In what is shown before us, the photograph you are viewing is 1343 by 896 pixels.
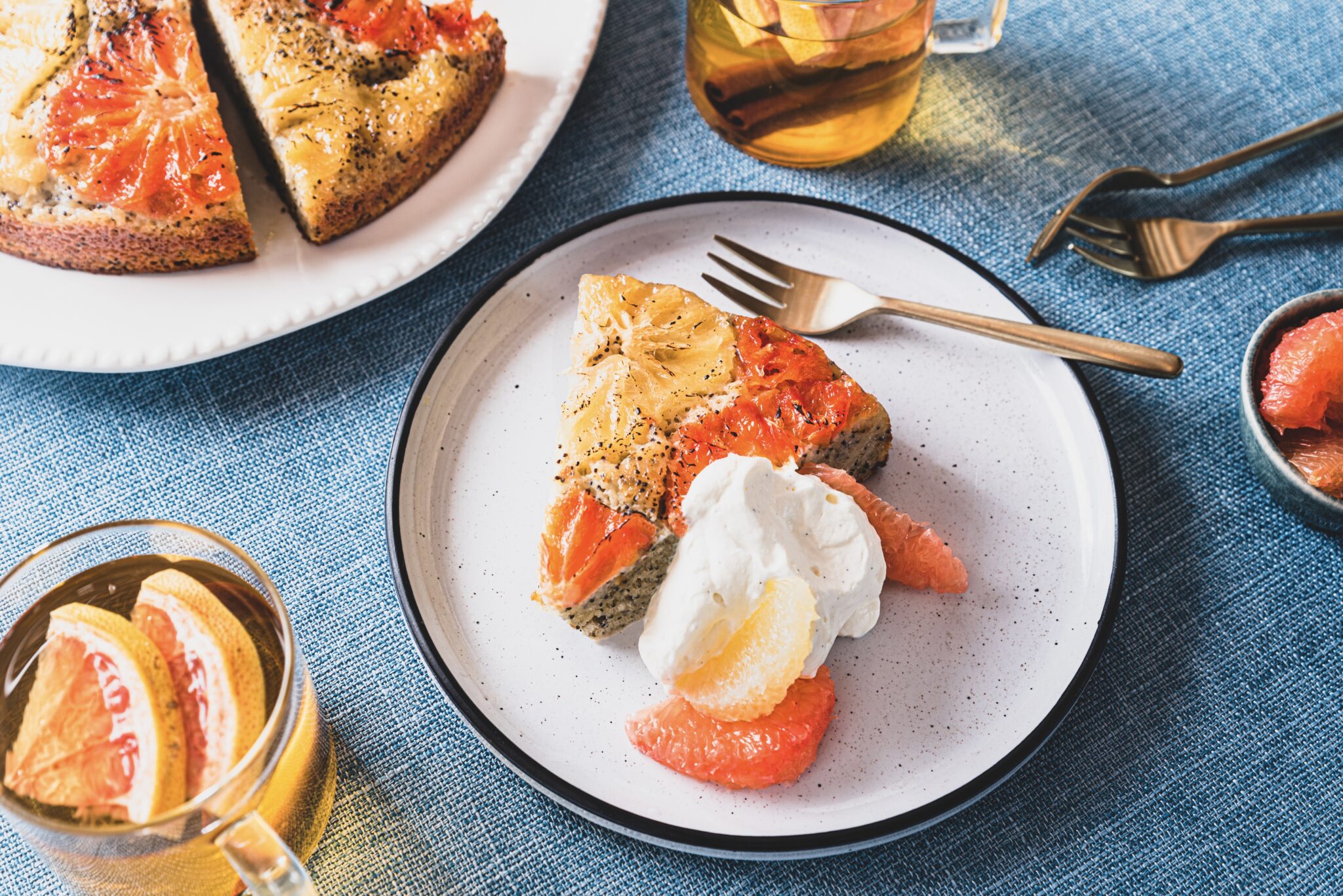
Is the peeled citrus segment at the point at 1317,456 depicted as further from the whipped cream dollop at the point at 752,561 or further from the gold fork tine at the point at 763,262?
the gold fork tine at the point at 763,262

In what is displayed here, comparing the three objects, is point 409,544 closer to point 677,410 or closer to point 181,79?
point 677,410

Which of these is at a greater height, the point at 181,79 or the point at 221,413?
the point at 181,79

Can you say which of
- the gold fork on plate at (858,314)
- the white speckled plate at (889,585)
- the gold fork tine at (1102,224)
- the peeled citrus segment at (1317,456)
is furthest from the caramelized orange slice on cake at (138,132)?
the peeled citrus segment at (1317,456)

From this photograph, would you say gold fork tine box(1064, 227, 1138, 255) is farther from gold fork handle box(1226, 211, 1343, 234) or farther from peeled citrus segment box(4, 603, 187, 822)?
peeled citrus segment box(4, 603, 187, 822)

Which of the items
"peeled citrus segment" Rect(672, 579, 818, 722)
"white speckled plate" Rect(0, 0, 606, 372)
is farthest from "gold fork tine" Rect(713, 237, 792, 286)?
"peeled citrus segment" Rect(672, 579, 818, 722)

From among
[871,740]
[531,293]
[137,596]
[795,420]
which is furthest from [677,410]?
[137,596]
